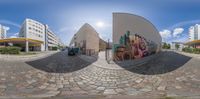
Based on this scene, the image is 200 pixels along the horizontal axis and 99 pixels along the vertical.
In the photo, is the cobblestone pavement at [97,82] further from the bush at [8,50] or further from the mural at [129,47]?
the bush at [8,50]

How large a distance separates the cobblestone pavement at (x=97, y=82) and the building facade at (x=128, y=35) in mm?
Answer: 3039

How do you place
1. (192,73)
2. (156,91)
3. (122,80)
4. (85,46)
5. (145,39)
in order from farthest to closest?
(85,46)
(145,39)
(192,73)
(122,80)
(156,91)

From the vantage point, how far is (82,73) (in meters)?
7.70

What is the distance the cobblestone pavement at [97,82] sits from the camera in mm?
5531

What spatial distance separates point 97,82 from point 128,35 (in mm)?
5225

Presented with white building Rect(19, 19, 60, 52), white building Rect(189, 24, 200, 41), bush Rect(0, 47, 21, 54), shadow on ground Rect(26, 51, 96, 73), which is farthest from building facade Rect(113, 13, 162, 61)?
white building Rect(189, 24, 200, 41)

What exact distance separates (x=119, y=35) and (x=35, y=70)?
18.1ft

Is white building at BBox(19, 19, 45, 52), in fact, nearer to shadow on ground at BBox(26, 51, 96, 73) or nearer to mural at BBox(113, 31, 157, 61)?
shadow on ground at BBox(26, 51, 96, 73)

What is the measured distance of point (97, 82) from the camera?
22.0ft

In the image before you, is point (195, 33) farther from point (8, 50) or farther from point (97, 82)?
point (97, 82)

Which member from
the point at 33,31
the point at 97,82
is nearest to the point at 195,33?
the point at 33,31

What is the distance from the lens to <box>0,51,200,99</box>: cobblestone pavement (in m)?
5.53

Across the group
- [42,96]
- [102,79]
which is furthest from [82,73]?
[42,96]

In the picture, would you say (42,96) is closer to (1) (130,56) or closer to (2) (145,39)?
(1) (130,56)
